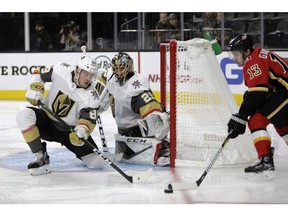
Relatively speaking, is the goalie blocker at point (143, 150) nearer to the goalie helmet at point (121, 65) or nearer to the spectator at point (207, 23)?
the goalie helmet at point (121, 65)

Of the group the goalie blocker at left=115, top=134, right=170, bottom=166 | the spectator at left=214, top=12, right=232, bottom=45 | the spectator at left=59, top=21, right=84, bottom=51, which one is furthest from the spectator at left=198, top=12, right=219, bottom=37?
the goalie blocker at left=115, top=134, right=170, bottom=166

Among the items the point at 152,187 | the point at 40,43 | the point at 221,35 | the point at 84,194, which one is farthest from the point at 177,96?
the point at 40,43

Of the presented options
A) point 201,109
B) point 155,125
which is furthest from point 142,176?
point 201,109

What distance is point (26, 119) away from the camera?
373 cm

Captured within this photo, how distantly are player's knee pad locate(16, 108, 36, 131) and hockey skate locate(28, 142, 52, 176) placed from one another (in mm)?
171

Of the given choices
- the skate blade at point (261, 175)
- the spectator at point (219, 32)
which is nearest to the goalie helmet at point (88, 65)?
the skate blade at point (261, 175)

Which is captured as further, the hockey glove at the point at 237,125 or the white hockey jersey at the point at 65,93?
the white hockey jersey at the point at 65,93

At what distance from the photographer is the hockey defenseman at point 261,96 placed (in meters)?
3.51

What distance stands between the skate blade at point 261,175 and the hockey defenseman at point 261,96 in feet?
0.05

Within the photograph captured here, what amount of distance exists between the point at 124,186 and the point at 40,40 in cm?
531

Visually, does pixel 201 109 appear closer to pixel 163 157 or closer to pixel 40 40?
pixel 163 157

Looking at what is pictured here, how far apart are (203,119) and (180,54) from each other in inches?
→ 17.5

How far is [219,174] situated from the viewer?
377cm

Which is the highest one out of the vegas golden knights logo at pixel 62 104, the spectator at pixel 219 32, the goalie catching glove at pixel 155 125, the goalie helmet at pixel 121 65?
the spectator at pixel 219 32
